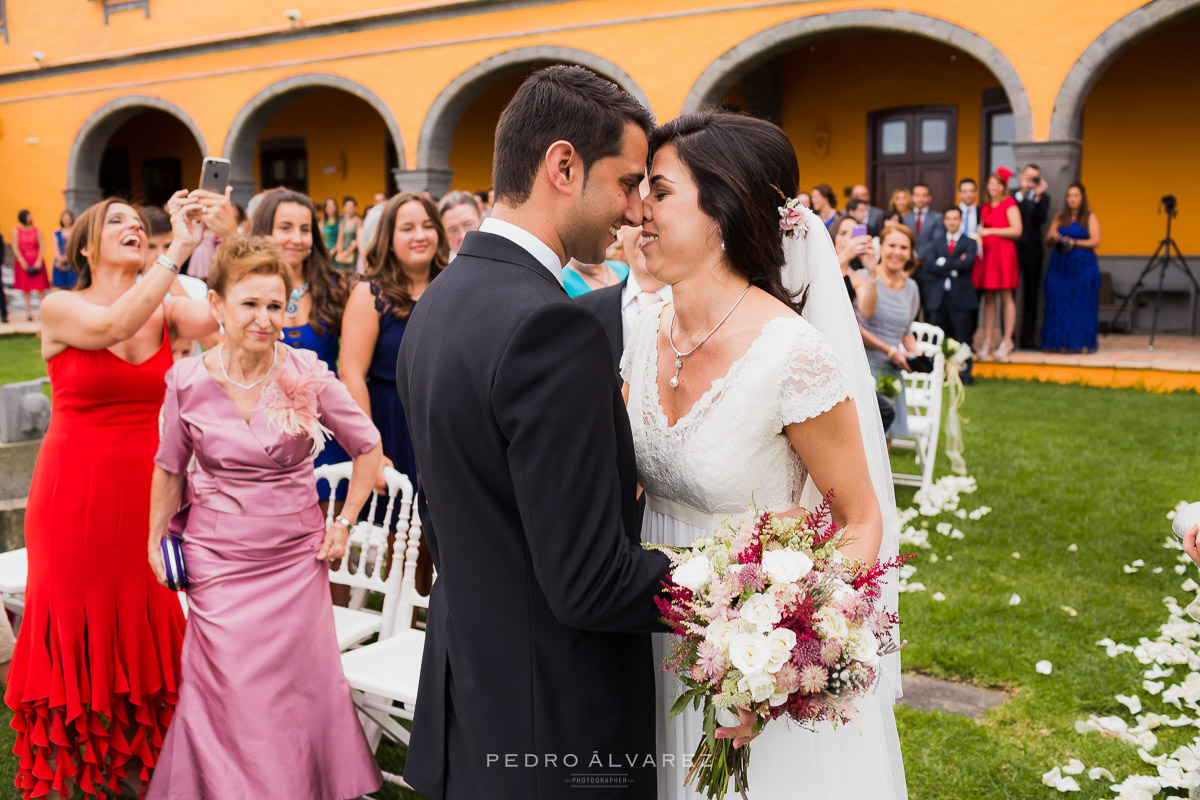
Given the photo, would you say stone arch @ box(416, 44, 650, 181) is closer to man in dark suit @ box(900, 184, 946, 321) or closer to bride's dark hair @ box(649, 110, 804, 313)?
man in dark suit @ box(900, 184, 946, 321)

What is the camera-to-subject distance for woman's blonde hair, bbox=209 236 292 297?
326 cm

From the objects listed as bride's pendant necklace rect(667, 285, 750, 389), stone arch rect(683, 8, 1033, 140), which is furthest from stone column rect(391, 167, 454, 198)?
bride's pendant necklace rect(667, 285, 750, 389)

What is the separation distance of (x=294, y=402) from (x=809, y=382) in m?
1.79

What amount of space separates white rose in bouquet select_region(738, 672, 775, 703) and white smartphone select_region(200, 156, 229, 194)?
319 cm

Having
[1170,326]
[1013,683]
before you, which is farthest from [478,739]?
[1170,326]

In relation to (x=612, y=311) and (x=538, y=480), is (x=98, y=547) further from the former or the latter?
(x=538, y=480)

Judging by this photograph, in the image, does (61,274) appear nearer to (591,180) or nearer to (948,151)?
(948,151)

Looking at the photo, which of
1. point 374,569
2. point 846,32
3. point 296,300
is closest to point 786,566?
point 374,569

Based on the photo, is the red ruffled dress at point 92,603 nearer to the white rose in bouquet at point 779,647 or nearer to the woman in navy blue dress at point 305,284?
the woman in navy blue dress at point 305,284

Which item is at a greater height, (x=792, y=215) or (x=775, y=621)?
(x=792, y=215)

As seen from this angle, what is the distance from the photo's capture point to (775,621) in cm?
175

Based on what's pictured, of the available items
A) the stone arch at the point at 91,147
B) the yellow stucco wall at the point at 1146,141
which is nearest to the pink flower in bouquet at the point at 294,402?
the yellow stucco wall at the point at 1146,141

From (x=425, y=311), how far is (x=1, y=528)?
428 centimetres

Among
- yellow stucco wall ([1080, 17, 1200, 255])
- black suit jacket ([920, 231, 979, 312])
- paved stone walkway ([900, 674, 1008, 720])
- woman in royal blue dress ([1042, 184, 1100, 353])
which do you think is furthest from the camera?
yellow stucco wall ([1080, 17, 1200, 255])
